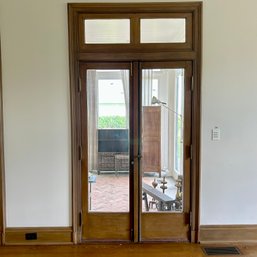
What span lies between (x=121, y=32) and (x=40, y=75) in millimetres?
1010

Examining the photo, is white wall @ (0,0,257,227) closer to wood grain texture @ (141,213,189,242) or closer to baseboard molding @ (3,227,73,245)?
baseboard molding @ (3,227,73,245)

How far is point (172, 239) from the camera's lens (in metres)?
3.51

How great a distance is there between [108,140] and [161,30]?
1.36 m

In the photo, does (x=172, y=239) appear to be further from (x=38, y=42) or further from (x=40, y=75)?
(x=38, y=42)

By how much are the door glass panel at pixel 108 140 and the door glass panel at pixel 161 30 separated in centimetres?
46

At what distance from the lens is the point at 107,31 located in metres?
3.37

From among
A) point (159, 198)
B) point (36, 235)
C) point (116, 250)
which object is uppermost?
point (159, 198)

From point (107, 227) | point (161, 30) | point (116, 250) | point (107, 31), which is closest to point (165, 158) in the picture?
point (107, 227)

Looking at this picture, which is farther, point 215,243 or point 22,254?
point 215,243

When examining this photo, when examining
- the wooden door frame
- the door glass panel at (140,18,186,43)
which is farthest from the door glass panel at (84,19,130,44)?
the door glass panel at (140,18,186,43)

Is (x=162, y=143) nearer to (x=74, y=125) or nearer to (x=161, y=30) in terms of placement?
(x=74, y=125)

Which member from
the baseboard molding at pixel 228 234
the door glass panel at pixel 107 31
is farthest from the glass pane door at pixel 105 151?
the baseboard molding at pixel 228 234

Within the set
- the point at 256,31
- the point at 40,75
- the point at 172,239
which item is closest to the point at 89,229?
the point at 172,239

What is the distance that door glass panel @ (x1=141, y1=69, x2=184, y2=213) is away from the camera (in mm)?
3430
